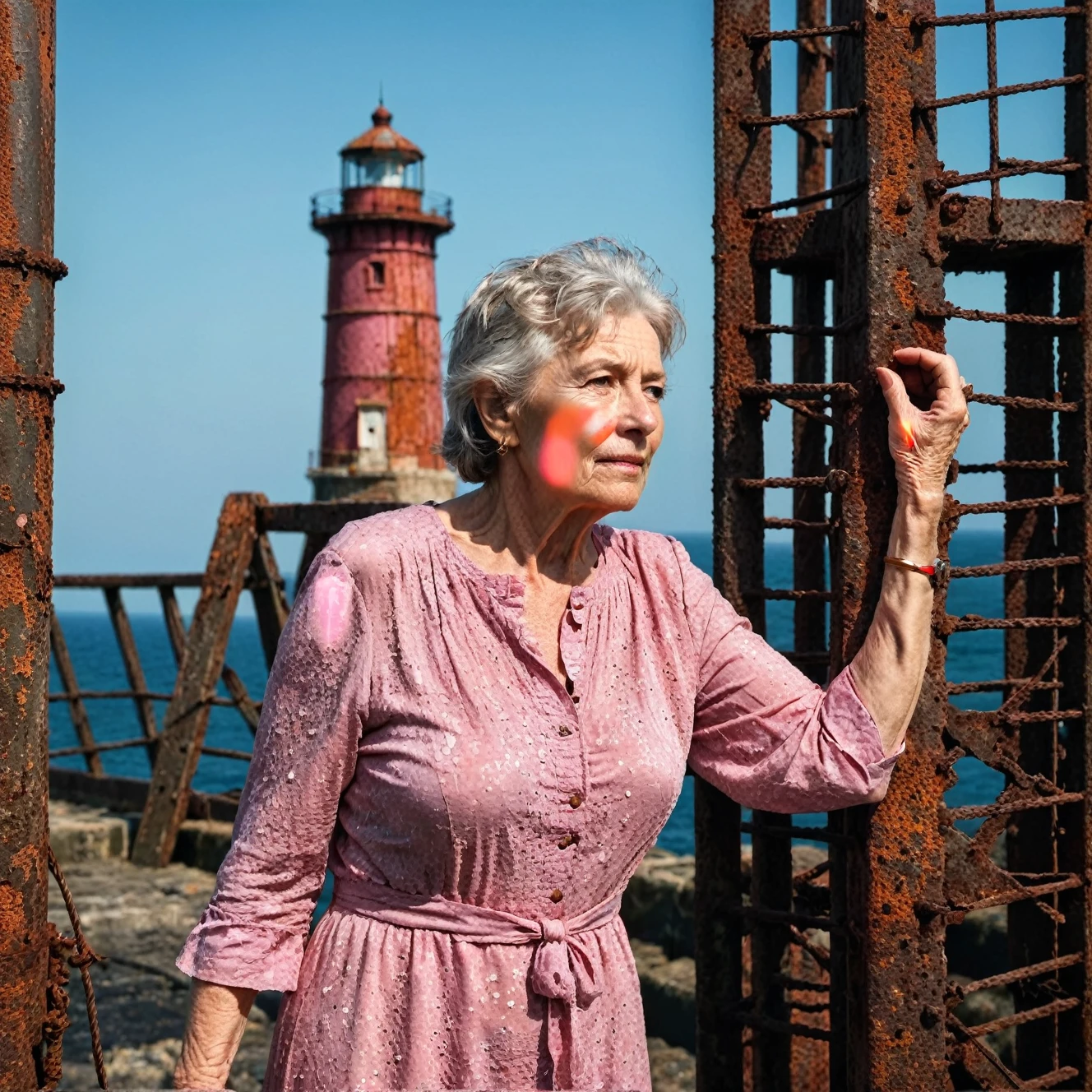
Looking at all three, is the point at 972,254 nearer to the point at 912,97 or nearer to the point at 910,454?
the point at 912,97

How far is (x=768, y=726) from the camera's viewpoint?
2.84 metres

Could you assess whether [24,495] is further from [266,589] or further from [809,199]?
[266,589]

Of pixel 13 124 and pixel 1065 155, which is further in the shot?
pixel 1065 155

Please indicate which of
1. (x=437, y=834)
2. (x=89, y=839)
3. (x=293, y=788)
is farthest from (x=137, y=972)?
(x=437, y=834)

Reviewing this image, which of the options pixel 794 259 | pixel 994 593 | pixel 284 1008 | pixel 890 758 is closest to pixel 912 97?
pixel 794 259

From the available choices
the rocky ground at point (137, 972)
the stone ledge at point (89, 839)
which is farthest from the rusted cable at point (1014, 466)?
the stone ledge at point (89, 839)

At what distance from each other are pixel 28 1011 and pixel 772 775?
1.60 m

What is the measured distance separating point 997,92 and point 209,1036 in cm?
252

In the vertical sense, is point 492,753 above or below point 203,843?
above

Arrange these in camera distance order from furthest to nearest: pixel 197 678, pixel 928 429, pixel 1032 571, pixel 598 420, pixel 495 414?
pixel 197 678 → pixel 1032 571 → pixel 928 429 → pixel 495 414 → pixel 598 420

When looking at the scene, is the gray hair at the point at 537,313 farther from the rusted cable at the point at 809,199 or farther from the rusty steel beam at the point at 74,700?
the rusty steel beam at the point at 74,700

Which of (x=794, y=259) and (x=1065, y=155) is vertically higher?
(x=1065, y=155)

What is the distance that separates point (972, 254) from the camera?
3617mm

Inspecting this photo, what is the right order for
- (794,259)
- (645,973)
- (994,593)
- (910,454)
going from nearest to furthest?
(910,454), (794,259), (645,973), (994,593)
